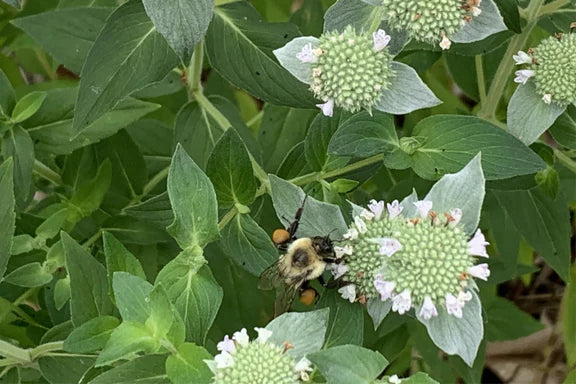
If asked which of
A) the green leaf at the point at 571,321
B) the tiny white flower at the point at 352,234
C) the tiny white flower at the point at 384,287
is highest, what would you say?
the tiny white flower at the point at 352,234

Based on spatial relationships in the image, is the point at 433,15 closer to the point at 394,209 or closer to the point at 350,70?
the point at 350,70

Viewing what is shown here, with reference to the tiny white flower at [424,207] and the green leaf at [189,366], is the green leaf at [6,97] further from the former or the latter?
the tiny white flower at [424,207]

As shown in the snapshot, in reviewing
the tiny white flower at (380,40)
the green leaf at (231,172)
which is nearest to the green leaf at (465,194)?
the tiny white flower at (380,40)

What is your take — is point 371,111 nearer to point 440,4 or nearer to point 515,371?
point 440,4

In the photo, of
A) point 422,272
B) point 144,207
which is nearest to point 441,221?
point 422,272

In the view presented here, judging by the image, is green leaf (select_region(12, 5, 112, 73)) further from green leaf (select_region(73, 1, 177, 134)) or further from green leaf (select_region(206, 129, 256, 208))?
green leaf (select_region(206, 129, 256, 208))
